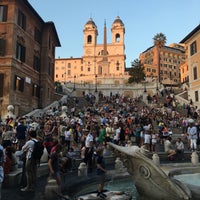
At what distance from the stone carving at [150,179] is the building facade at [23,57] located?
19841 millimetres

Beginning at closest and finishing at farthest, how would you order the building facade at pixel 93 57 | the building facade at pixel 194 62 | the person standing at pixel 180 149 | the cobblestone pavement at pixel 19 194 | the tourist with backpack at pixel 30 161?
1. the cobblestone pavement at pixel 19 194
2. the tourist with backpack at pixel 30 161
3. the person standing at pixel 180 149
4. the building facade at pixel 194 62
5. the building facade at pixel 93 57

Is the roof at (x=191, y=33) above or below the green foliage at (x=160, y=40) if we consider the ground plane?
below

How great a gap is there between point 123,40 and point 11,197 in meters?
113

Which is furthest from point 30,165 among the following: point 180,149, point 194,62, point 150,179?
point 194,62

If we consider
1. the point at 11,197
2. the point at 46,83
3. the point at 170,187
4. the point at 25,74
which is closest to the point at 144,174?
the point at 170,187

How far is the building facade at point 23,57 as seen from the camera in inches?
992

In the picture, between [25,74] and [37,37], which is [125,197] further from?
[37,37]

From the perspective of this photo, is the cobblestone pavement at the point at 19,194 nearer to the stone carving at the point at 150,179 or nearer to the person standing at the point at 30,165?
the person standing at the point at 30,165

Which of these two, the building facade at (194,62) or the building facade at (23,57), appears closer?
the building facade at (23,57)

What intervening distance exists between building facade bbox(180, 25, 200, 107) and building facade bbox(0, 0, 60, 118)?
19.1 metres

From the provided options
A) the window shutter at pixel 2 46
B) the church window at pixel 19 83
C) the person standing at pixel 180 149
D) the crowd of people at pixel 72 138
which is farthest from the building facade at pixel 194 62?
the window shutter at pixel 2 46

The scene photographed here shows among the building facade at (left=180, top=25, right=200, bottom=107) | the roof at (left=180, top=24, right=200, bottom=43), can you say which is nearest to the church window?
the building facade at (left=180, top=25, right=200, bottom=107)

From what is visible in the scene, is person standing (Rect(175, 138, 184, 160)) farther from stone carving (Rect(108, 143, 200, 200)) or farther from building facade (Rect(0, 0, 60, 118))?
building facade (Rect(0, 0, 60, 118))

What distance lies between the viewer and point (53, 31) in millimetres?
36219
